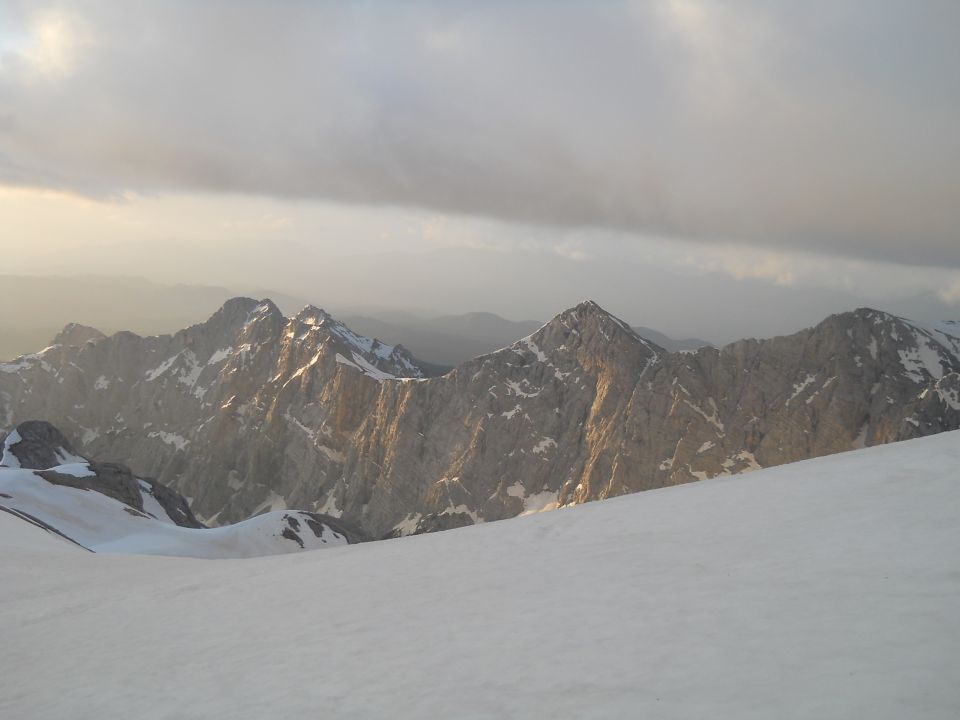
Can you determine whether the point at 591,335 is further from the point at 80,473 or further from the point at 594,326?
the point at 80,473

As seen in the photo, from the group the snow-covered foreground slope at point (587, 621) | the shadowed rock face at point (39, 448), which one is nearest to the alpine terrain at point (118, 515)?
the shadowed rock face at point (39, 448)

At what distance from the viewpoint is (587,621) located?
7.92 m

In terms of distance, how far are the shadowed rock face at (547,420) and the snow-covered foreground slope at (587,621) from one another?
102 meters

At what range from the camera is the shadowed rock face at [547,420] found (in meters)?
112

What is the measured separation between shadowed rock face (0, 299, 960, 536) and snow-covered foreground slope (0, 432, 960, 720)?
10174 centimetres

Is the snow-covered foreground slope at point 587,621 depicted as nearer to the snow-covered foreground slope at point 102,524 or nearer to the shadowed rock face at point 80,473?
the snow-covered foreground slope at point 102,524

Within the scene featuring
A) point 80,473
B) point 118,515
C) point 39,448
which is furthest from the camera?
point 39,448

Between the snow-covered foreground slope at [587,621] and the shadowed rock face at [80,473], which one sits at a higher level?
the snow-covered foreground slope at [587,621]

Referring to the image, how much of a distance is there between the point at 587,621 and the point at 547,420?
139 metres

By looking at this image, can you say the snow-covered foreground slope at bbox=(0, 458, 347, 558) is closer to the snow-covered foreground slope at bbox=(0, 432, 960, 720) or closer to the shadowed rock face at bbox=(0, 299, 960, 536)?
the snow-covered foreground slope at bbox=(0, 432, 960, 720)

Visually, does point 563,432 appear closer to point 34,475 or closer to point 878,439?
point 878,439

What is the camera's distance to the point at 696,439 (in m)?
118

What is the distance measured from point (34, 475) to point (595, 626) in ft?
218

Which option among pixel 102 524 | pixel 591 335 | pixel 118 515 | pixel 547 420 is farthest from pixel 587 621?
pixel 591 335
